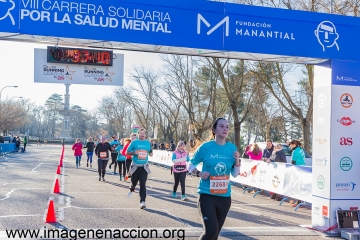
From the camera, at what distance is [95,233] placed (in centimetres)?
837

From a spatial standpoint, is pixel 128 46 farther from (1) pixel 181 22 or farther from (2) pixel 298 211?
(2) pixel 298 211

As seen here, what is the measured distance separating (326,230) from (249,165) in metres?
7.98

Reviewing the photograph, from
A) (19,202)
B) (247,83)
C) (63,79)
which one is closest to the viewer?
(63,79)

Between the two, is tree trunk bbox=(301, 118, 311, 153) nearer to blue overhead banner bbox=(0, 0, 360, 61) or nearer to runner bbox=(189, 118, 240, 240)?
blue overhead banner bbox=(0, 0, 360, 61)

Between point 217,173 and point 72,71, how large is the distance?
4.72 m

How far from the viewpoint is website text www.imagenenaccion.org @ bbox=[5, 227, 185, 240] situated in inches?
316

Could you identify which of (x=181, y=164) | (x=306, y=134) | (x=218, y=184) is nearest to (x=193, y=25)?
(x=218, y=184)

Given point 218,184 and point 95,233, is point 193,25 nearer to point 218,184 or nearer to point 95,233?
point 218,184

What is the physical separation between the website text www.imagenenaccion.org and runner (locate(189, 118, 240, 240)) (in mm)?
2365

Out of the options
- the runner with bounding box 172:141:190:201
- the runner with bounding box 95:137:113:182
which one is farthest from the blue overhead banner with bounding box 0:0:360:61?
the runner with bounding box 95:137:113:182

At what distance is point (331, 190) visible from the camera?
9172 millimetres

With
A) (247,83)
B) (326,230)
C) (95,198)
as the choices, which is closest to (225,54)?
(326,230)

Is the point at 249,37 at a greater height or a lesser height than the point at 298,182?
greater

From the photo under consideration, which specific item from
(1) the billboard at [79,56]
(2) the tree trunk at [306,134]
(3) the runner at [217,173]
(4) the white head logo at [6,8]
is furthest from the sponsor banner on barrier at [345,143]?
(2) the tree trunk at [306,134]
